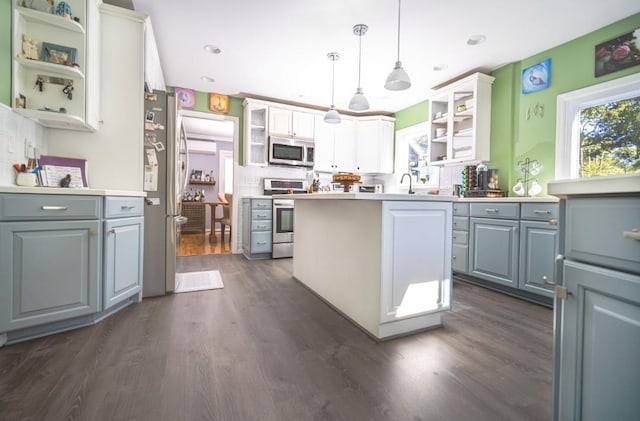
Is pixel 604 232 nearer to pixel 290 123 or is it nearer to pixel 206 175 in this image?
pixel 290 123

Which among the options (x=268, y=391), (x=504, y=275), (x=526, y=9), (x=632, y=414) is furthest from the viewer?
(x=504, y=275)

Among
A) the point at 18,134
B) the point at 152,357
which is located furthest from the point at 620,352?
the point at 18,134

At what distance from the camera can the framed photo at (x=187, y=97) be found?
4527 mm

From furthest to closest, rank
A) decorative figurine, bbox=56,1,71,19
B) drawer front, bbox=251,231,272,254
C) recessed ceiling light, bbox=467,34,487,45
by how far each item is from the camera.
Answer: drawer front, bbox=251,231,272,254, recessed ceiling light, bbox=467,34,487,45, decorative figurine, bbox=56,1,71,19

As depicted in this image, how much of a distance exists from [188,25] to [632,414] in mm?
3738

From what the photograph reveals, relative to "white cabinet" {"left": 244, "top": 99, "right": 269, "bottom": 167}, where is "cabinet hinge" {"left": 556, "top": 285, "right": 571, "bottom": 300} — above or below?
below

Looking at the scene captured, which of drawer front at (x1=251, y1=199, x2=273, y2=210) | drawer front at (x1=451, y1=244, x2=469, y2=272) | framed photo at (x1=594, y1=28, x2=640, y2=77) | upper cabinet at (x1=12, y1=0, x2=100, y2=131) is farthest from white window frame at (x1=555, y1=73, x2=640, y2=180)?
upper cabinet at (x1=12, y1=0, x2=100, y2=131)

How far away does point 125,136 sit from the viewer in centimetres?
251

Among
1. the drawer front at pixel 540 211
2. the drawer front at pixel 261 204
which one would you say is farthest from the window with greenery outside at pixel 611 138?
the drawer front at pixel 261 204

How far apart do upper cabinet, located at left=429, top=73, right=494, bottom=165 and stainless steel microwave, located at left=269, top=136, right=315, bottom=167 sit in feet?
6.55

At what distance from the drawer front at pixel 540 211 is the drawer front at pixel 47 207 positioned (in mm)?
3428

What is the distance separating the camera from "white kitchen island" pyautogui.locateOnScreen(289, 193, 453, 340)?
1766 millimetres

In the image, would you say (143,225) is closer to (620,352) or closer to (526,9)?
(620,352)

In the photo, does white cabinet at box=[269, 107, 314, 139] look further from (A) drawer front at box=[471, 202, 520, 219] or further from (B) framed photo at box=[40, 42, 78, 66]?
(A) drawer front at box=[471, 202, 520, 219]
